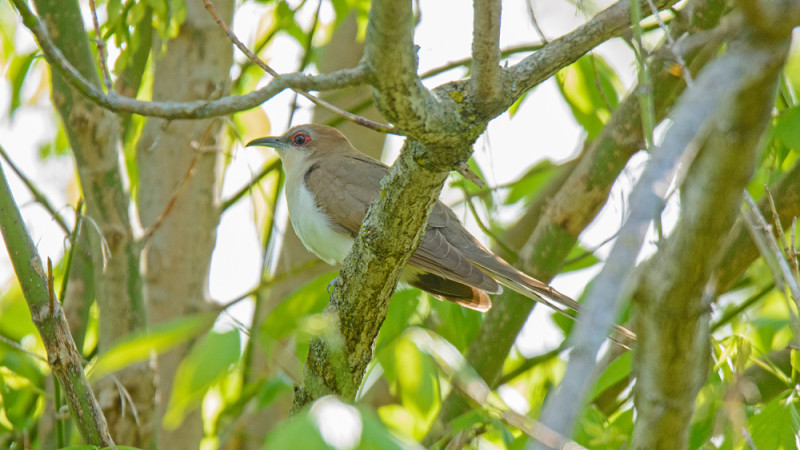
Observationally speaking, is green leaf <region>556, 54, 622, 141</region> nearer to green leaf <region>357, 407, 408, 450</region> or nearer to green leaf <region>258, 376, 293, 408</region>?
green leaf <region>258, 376, 293, 408</region>

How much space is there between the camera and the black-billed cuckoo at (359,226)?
4.18m

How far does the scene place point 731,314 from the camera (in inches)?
183

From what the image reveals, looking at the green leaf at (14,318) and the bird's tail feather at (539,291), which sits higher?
the bird's tail feather at (539,291)

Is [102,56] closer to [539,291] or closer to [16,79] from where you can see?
[16,79]

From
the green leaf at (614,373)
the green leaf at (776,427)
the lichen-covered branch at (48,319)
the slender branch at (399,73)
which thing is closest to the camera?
the slender branch at (399,73)

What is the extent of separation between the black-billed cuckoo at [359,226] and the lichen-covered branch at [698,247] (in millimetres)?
2051

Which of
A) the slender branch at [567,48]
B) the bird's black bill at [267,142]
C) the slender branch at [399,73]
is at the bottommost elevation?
the bird's black bill at [267,142]

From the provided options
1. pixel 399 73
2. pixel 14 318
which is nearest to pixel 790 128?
pixel 399 73

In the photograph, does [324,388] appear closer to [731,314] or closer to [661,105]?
[661,105]

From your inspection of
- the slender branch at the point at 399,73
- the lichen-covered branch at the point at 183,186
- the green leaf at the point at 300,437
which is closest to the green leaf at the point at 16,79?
the lichen-covered branch at the point at 183,186

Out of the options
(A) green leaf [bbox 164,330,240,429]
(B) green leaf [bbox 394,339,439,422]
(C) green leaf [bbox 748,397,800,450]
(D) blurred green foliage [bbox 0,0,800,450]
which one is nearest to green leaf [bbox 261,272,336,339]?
(D) blurred green foliage [bbox 0,0,800,450]

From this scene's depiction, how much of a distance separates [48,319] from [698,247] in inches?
88.4

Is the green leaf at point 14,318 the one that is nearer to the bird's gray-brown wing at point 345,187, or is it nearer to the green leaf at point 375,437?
the bird's gray-brown wing at point 345,187

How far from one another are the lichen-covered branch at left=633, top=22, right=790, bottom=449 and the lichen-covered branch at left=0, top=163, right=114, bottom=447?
6.44 ft
